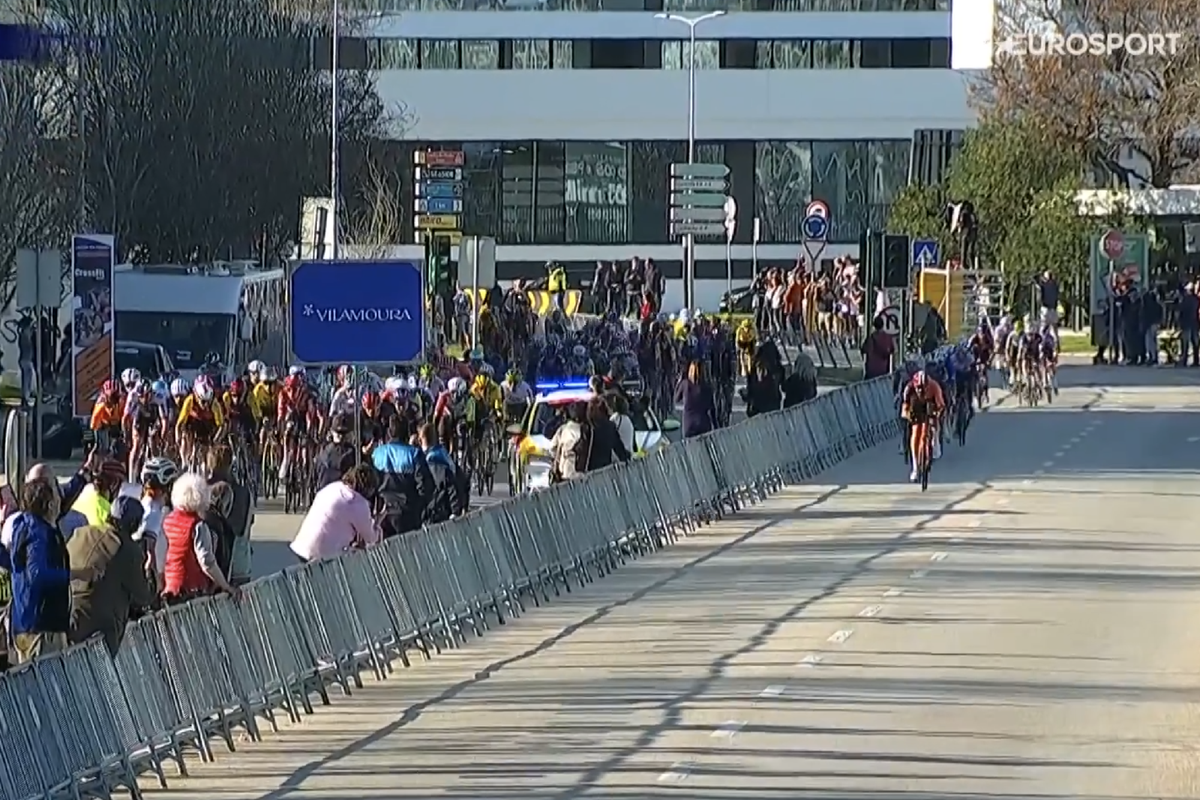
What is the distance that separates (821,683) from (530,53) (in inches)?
3093

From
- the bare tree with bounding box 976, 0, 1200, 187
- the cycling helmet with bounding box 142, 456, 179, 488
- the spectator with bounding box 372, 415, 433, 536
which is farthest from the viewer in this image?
the bare tree with bounding box 976, 0, 1200, 187

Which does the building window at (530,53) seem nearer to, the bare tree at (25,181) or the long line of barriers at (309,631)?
the bare tree at (25,181)

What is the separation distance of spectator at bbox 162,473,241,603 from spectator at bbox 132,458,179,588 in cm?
15

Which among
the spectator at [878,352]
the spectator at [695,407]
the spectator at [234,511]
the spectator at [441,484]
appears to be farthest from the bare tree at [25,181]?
the spectator at [234,511]

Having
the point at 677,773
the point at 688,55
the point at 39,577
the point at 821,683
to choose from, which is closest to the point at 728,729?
the point at 677,773

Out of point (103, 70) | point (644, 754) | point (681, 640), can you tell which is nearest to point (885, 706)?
point (644, 754)

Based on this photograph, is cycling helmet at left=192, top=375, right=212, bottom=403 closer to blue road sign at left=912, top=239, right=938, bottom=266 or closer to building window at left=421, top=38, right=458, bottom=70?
blue road sign at left=912, top=239, right=938, bottom=266

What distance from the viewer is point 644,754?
14.5 metres

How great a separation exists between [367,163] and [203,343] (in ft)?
109

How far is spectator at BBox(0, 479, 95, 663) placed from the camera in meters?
13.5

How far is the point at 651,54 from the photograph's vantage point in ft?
307

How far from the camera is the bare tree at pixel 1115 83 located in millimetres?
74812

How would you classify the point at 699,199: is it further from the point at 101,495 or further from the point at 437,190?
the point at 101,495

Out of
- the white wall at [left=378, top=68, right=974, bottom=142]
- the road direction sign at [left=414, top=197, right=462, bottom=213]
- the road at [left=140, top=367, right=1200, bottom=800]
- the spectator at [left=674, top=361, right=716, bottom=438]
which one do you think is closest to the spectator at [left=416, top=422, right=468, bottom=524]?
the road at [left=140, top=367, right=1200, bottom=800]
